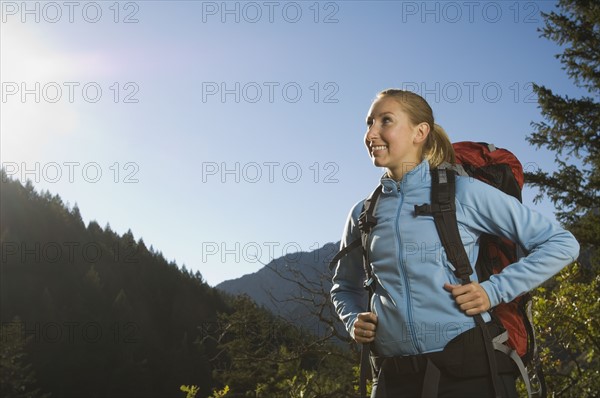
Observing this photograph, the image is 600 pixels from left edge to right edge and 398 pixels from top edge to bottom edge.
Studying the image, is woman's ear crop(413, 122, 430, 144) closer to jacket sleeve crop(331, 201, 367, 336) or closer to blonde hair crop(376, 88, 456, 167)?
blonde hair crop(376, 88, 456, 167)

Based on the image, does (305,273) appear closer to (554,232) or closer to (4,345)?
(554,232)

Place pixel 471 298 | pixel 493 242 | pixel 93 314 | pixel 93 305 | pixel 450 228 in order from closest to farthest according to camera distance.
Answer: pixel 471 298 < pixel 450 228 < pixel 493 242 < pixel 93 314 < pixel 93 305

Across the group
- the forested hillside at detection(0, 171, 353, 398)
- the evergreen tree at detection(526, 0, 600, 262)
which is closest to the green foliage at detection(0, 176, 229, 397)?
the forested hillside at detection(0, 171, 353, 398)

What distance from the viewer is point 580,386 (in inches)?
269

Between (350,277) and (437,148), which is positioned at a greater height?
(437,148)

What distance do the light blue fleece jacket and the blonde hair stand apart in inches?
Answer: 4.1

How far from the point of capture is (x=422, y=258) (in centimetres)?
215

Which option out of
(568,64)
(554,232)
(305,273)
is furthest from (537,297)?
(568,64)

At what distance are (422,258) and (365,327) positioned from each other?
0.32m

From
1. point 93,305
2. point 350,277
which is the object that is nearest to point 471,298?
point 350,277

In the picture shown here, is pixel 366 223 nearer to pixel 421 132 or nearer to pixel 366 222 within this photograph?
pixel 366 222

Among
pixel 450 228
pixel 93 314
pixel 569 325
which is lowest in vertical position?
pixel 569 325

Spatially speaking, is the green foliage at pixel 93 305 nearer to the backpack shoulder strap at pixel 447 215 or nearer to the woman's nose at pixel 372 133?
the woman's nose at pixel 372 133

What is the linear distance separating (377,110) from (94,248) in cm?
8282
